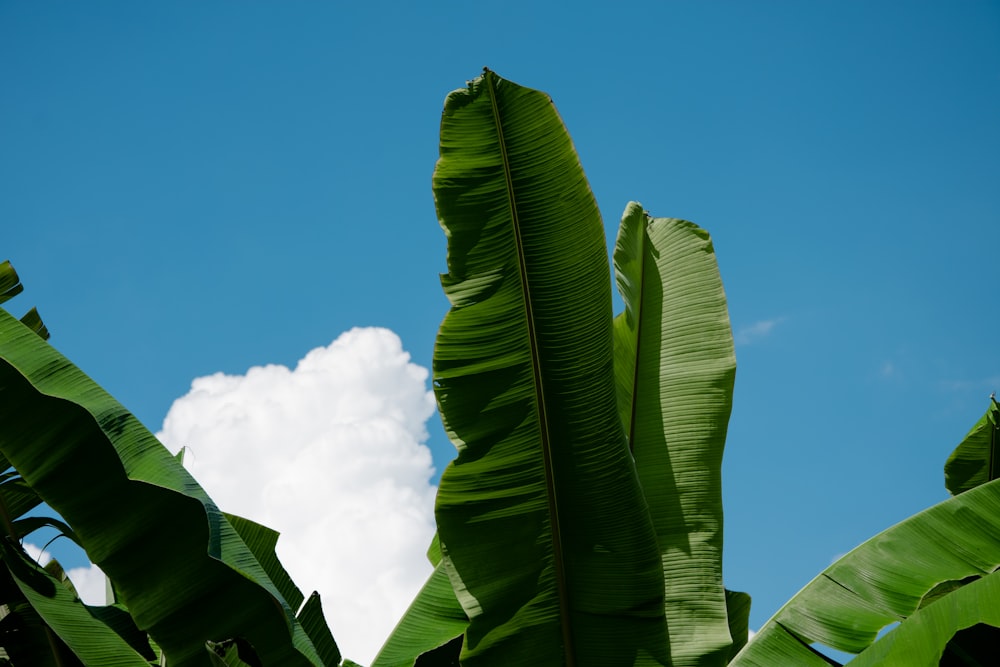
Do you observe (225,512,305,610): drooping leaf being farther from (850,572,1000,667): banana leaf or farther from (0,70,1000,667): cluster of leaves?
(850,572,1000,667): banana leaf

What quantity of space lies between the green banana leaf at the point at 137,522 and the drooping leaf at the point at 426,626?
1.66ft

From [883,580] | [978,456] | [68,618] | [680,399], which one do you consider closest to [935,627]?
[883,580]

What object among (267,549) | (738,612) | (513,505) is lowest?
(738,612)

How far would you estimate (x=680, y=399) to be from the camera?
3.43 metres

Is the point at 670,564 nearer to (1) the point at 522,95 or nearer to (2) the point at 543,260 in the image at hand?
(2) the point at 543,260

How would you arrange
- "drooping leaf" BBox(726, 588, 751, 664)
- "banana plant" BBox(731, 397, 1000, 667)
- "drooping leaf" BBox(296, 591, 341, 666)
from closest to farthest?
"banana plant" BBox(731, 397, 1000, 667)
"drooping leaf" BBox(296, 591, 341, 666)
"drooping leaf" BBox(726, 588, 751, 664)

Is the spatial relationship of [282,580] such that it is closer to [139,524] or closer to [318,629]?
[318,629]

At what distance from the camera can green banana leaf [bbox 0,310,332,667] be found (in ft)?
8.96

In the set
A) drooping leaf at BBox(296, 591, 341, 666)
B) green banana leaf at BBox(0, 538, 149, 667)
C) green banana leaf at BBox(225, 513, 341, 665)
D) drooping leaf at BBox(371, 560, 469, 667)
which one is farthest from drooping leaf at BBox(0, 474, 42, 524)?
drooping leaf at BBox(371, 560, 469, 667)

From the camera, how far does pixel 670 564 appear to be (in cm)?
317

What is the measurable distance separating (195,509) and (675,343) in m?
2.02

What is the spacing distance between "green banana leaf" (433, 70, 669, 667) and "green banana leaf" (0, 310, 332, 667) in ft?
2.38

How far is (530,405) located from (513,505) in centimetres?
34

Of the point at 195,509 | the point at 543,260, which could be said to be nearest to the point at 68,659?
the point at 195,509
